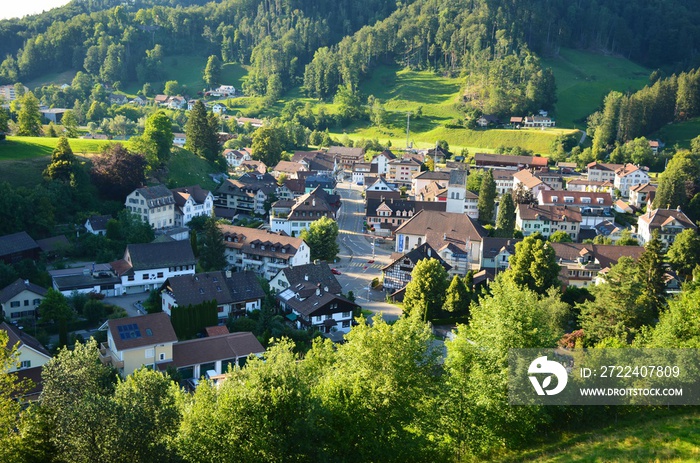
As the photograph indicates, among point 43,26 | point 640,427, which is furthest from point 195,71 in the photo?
point 640,427

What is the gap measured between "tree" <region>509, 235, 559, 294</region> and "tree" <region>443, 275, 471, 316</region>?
12.9 ft

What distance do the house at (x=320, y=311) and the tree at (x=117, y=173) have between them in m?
19.9

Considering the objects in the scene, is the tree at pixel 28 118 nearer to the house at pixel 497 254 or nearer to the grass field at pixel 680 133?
the house at pixel 497 254

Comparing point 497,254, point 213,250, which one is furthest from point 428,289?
point 213,250

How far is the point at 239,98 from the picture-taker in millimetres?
113000

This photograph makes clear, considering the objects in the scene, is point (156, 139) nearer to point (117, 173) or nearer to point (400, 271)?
point (117, 173)

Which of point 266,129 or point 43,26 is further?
point 43,26

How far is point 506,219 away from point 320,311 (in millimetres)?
22221

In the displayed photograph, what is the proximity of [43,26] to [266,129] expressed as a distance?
81136mm

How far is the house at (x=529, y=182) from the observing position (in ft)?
214

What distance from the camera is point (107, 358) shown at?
95.0 ft

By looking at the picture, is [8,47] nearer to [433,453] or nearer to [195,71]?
[195,71]

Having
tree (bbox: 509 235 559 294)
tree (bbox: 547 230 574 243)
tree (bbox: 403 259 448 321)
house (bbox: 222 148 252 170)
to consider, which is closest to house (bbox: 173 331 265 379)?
tree (bbox: 403 259 448 321)

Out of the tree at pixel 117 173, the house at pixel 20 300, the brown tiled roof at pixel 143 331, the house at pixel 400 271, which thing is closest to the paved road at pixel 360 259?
the house at pixel 400 271
